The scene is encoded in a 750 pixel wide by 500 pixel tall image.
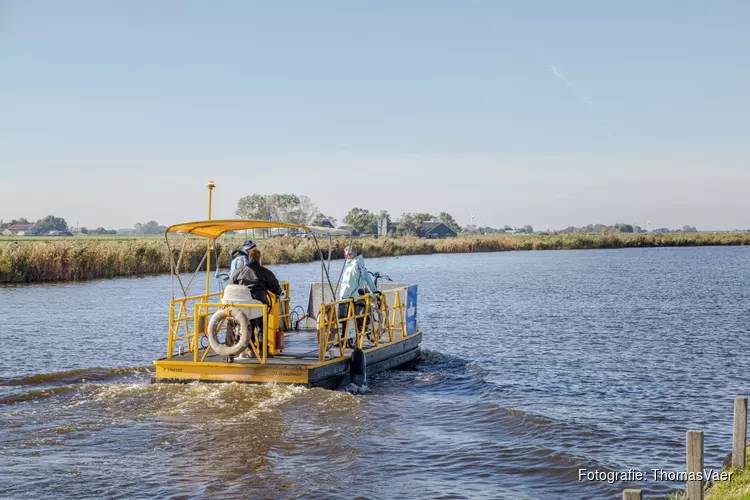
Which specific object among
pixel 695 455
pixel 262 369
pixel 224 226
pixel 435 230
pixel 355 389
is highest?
pixel 435 230

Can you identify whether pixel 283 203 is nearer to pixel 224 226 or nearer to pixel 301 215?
pixel 301 215

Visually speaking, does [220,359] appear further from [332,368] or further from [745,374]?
[745,374]

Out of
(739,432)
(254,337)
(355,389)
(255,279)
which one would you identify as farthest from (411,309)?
(739,432)

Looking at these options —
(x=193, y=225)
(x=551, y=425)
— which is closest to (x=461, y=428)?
(x=551, y=425)

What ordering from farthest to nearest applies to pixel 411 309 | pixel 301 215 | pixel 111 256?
pixel 301 215 < pixel 111 256 < pixel 411 309

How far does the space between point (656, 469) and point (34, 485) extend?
26.9ft

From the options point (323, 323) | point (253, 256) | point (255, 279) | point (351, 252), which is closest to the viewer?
point (255, 279)

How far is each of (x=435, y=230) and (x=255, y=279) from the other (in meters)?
128

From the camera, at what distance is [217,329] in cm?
1377

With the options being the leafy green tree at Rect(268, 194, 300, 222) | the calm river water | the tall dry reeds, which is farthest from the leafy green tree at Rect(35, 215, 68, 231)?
the calm river water

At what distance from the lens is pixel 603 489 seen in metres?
10.1

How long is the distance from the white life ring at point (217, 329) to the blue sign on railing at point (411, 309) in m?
6.04

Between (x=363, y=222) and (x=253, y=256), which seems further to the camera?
(x=363, y=222)

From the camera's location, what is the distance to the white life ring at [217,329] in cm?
1345
